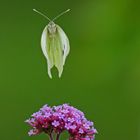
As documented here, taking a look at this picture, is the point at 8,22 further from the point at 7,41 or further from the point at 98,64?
the point at 98,64

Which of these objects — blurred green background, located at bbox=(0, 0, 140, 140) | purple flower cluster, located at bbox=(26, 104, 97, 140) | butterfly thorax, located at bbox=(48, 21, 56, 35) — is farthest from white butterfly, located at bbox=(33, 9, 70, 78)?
blurred green background, located at bbox=(0, 0, 140, 140)

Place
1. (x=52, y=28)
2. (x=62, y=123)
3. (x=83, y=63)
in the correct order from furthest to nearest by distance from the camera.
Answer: (x=83, y=63), (x=52, y=28), (x=62, y=123)

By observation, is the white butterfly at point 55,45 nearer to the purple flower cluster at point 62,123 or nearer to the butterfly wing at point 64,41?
the butterfly wing at point 64,41

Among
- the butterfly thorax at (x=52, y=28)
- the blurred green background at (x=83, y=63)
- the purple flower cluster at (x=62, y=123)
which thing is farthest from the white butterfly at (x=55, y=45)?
the blurred green background at (x=83, y=63)

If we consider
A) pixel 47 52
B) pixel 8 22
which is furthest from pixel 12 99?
pixel 47 52

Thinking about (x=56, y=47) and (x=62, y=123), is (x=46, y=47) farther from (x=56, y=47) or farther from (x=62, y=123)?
(x=62, y=123)

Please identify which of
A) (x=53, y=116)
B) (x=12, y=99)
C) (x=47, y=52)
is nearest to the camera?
(x=53, y=116)

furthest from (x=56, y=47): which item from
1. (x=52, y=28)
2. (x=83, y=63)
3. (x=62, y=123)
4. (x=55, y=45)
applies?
(x=83, y=63)
